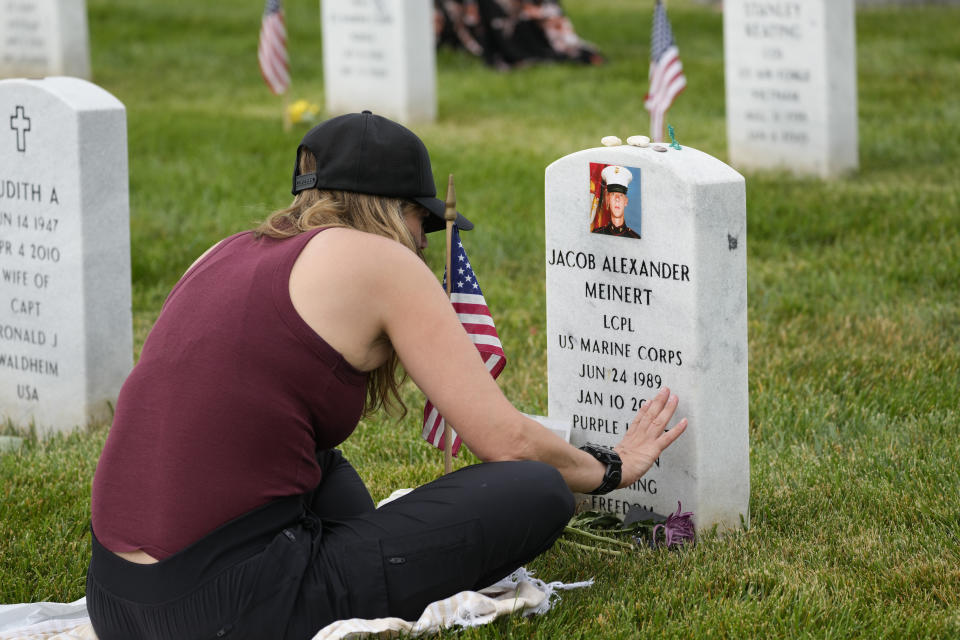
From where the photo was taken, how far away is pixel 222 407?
3.14 m

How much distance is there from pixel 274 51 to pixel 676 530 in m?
7.92

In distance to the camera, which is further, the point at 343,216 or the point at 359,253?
the point at 343,216

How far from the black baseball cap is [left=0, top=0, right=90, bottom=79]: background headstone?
33.6 ft

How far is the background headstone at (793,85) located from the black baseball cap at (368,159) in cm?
614

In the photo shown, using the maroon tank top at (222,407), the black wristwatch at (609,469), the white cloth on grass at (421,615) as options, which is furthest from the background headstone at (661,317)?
the maroon tank top at (222,407)

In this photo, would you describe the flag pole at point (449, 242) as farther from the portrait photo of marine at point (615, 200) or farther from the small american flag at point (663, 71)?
the small american flag at point (663, 71)

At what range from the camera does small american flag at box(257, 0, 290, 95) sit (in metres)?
11.1

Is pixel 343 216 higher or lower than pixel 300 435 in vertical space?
higher

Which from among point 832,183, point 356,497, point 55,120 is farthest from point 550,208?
point 832,183

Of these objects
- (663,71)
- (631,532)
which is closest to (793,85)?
(663,71)

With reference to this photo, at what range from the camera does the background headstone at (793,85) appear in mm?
8914

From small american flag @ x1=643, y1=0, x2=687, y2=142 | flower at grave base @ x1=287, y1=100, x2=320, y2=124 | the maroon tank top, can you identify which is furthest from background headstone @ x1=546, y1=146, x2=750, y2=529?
flower at grave base @ x1=287, y1=100, x2=320, y2=124

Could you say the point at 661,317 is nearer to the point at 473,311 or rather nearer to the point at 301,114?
the point at 473,311

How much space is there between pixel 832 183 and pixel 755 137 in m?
0.80
